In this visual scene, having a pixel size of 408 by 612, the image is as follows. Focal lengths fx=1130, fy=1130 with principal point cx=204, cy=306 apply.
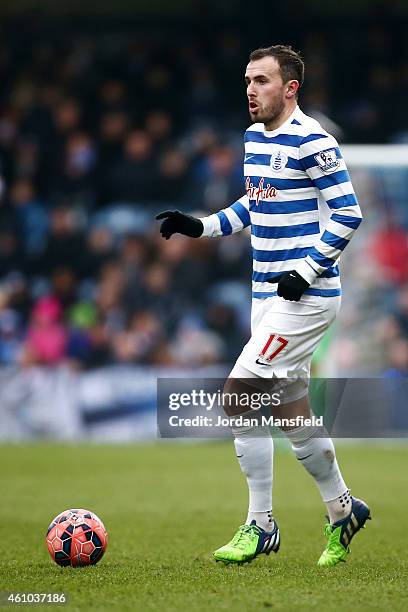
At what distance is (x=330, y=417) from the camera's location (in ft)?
18.8

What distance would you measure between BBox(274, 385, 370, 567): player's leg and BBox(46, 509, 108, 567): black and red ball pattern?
994 millimetres

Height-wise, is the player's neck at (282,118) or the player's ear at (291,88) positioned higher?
the player's ear at (291,88)

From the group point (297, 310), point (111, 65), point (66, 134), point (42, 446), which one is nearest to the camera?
point (297, 310)

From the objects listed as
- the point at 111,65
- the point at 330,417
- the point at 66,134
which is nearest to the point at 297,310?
the point at 330,417

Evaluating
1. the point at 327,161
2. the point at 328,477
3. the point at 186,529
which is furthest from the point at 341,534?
the point at 327,161

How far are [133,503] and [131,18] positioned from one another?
11.9 meters

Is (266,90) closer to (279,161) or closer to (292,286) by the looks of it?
(279,161)

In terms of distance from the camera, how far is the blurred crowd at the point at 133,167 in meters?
14.1

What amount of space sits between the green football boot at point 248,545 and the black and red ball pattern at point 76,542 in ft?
1.78

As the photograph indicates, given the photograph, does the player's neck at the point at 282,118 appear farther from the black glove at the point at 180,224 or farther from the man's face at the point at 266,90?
the black glove at the point at 180,224

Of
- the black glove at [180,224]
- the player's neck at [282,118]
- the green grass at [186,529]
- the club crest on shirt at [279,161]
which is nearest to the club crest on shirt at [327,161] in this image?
the club crest on shirt at [279,161]

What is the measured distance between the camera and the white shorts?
512cm

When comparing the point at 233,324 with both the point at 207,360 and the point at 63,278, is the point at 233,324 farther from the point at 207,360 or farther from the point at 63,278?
the point at 63,278

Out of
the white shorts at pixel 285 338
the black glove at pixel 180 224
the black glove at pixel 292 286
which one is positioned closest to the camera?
the black glove at pixel 292 286
